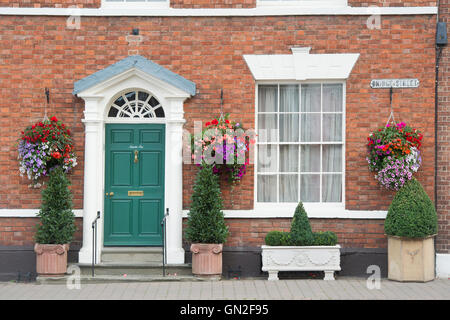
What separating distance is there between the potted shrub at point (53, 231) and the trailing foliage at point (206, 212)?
2.00 m

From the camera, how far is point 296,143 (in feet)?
33.2

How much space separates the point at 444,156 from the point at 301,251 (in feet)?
9.52

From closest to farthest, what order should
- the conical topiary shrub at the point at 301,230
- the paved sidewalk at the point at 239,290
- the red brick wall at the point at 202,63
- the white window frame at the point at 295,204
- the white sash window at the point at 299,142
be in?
the paved sidewalk at the point at 239,290 < the conical topiary shrub at the point at 301,230 < the red brick wall at the point at 202,63 < the white window frame at the point at 295,204 < the white sash window at the point at 299,142

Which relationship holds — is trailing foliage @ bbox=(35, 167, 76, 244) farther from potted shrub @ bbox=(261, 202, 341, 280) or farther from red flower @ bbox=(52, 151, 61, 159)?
potted shrub @ bbox=(261, 202, 341, 280)

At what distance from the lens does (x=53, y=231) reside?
9305 millimetres

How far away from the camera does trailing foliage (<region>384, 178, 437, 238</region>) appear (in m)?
9.11

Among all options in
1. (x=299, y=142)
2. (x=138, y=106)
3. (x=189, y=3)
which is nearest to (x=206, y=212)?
(x=299, y=142)

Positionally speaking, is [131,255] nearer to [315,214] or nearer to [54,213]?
[54,213]

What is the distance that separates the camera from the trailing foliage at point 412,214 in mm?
9109

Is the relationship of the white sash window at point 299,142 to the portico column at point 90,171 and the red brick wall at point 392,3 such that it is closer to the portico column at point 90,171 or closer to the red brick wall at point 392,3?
the red brick wall at point 392,3

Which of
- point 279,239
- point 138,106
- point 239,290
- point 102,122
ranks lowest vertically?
point 239,290

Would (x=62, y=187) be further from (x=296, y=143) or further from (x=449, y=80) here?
(x=449, y=80)

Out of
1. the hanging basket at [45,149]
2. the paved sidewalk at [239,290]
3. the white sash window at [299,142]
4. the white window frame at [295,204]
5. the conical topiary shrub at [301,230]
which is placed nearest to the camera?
the paved sidewalk at [239,290]

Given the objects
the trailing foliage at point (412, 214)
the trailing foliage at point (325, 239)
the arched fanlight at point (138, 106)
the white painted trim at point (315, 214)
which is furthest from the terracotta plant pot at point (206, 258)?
the trailing foliage at point (412, 214)
